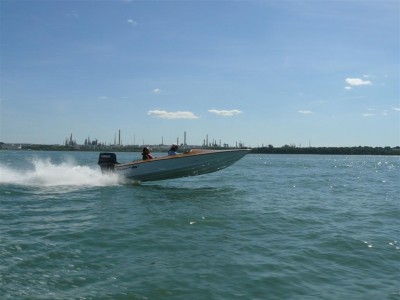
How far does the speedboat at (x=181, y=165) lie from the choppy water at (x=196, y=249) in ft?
14.3

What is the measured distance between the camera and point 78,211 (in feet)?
46.0

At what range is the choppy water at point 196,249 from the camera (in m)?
6.80

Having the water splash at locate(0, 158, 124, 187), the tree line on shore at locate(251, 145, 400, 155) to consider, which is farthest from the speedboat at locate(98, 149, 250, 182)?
the tree line on shore at locate(251, 145, 400, 155)

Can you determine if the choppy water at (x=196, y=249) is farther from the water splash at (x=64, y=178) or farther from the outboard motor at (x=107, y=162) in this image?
the water splash at (x=64, y=178)

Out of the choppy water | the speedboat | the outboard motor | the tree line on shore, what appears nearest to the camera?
the choppy water

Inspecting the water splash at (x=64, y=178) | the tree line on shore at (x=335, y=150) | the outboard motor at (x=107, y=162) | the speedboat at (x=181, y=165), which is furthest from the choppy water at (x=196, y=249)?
the tree line on shore at (x=335, y=150)

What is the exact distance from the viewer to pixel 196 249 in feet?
30.1

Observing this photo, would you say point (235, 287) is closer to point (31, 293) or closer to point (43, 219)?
point (31, 293)

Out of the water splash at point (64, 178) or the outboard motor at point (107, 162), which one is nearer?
the outboard motor at point (107, 162)

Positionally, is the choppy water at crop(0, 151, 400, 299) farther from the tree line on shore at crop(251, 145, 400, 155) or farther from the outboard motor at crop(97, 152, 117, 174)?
the tree line on shore at crop(251, 145, 400, 155)

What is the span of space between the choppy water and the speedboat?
436 centimetres

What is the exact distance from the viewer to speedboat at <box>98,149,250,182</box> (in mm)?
21141

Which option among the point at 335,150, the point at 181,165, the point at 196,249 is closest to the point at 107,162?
the point at 181,165

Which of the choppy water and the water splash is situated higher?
the water splash
